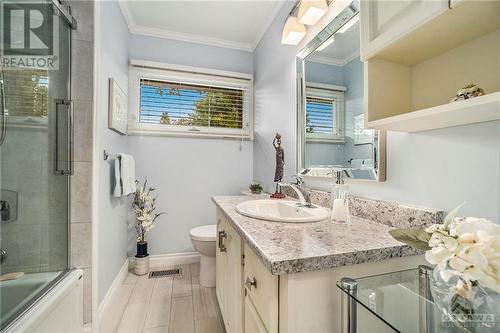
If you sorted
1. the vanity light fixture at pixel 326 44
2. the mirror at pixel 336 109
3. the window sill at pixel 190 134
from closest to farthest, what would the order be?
the mirror at pixel 336 109
the vanity light fixture at pixel 326 44
the window sill at pixel 190 134

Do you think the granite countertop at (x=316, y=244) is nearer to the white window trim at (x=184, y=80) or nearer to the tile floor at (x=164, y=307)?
the tile floor at (x=164, y=307)

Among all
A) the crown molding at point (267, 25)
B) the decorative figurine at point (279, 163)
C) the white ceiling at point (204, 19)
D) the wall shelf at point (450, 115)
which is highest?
the white ceiling at point (204, 19)

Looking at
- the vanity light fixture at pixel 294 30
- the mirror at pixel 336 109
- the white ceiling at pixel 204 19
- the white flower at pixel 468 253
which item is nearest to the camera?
the white flower at pixel 468 253

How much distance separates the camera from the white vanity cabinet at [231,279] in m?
1.05

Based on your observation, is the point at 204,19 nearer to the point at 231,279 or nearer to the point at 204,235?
the point at 204,235

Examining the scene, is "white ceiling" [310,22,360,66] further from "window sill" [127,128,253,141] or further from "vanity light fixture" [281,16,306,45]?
"window sill" [127,128,253,141]

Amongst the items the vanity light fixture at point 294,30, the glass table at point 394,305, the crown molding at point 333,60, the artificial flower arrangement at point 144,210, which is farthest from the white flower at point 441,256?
the artificial flower arrangement at point 144,210

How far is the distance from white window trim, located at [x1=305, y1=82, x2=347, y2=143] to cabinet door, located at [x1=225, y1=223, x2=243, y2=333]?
0.76m

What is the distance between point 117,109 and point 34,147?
705 millimetres

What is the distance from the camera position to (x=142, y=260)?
2.30m

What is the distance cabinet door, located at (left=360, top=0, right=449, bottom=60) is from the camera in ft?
2.02

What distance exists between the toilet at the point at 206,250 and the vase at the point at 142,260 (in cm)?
61

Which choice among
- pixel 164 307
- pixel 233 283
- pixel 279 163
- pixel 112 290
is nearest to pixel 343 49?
pixel 279 163

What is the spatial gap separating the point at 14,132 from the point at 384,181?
6.06ft
